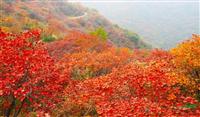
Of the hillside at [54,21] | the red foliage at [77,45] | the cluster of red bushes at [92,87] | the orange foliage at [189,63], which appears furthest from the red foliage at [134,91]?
the hillside at [54,21]

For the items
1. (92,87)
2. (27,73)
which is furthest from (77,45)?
(27,73)

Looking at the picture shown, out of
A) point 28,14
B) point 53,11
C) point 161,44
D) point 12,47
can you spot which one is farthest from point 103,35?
point 161,44

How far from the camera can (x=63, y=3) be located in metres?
106

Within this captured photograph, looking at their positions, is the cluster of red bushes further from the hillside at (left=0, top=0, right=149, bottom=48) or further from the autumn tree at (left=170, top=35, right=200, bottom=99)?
the hillside at (left=0, top=0, right=149, bottom=48)

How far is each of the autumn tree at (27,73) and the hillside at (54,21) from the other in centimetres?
2837

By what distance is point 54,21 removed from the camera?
73.3 m

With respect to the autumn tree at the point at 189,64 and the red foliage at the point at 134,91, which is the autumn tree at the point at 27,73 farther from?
the autumn tree at the point at 189,64

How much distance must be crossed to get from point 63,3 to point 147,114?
93711 millimetres

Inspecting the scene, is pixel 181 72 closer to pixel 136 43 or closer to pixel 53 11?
pixel 136 43

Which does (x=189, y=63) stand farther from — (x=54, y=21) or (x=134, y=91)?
(x=54, y=21)

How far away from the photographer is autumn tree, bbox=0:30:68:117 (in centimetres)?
1639

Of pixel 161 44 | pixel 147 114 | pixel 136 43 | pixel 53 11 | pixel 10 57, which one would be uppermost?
pixel 10 57

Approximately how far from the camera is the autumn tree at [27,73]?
53.8ft

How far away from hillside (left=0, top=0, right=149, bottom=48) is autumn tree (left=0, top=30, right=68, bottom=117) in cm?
2837
